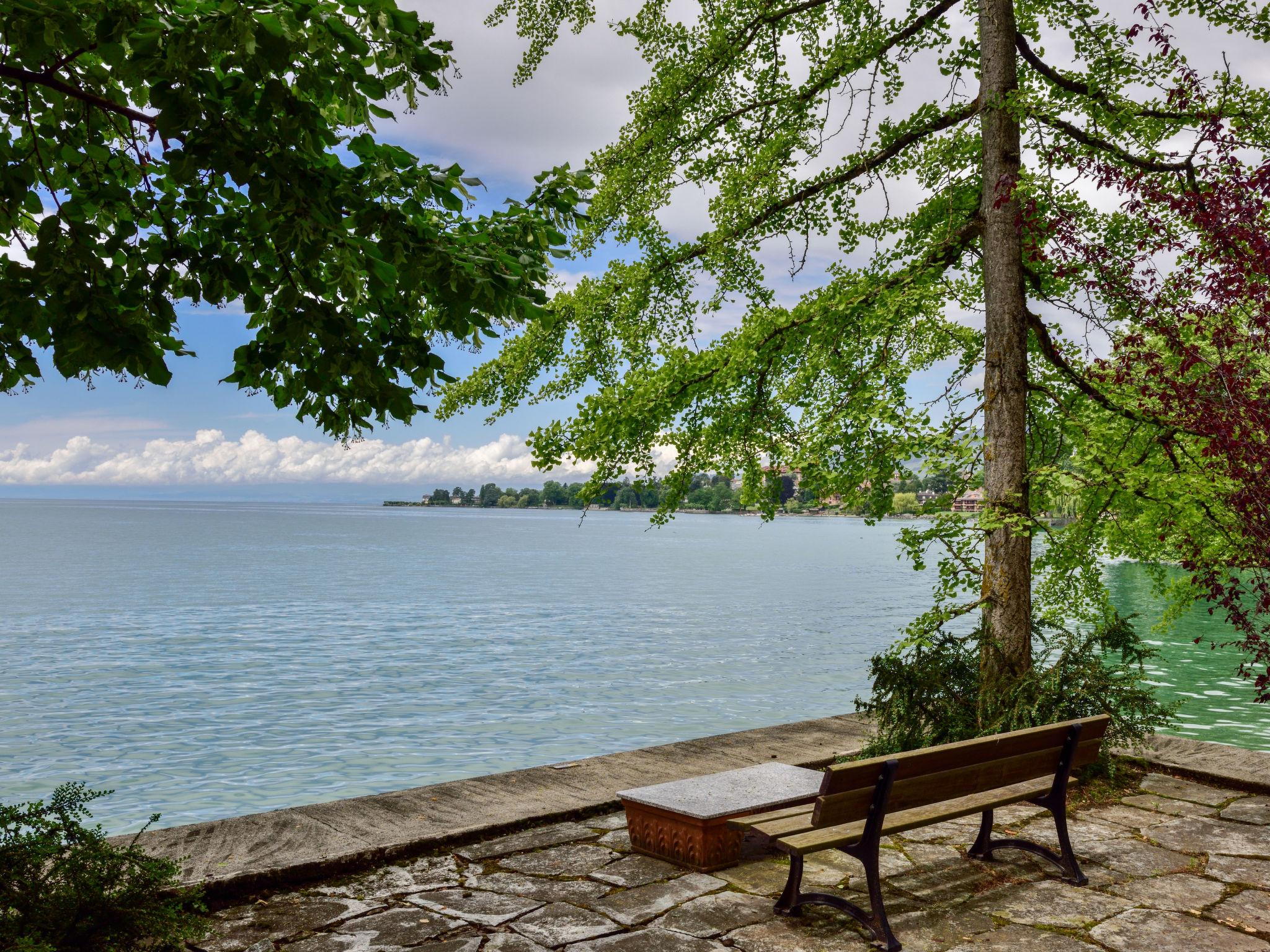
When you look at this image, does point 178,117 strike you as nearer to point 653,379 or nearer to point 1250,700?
point 653,379

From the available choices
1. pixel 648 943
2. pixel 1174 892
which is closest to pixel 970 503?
pixel 1174 892

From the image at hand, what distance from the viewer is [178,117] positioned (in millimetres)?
3596

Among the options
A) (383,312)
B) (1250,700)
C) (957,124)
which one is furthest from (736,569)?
(383,312)

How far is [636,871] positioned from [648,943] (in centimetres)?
96

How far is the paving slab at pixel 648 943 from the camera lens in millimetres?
4461

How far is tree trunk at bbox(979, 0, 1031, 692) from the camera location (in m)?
7.98

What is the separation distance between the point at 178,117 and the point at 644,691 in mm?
20293

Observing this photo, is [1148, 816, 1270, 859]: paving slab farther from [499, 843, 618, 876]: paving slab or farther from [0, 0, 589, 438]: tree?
[0, 0, 589, 438]: tree

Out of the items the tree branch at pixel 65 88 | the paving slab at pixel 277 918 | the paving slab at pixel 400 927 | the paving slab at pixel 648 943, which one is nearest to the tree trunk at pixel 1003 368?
the paving slab at pixel 648 943

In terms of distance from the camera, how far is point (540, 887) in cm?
523

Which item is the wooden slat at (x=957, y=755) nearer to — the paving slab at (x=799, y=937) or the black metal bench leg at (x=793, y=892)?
the black metal bench leg at (x=793, y=892)

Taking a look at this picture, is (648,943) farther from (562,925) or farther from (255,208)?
(255,208)

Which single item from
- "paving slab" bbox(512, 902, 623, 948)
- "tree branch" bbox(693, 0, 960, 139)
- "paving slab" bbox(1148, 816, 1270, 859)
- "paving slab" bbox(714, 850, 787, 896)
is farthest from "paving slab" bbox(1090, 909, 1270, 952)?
"tree branch" bbox(693, 0, 960, 139)

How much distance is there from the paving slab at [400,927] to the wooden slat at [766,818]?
56.0 inches
